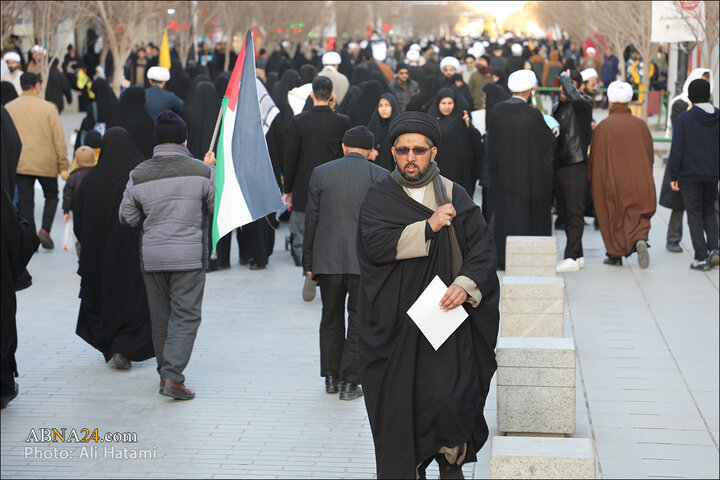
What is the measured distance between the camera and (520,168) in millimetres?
10789

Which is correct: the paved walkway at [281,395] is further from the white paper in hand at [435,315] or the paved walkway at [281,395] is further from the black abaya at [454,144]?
the white paper in hand at [435,315]

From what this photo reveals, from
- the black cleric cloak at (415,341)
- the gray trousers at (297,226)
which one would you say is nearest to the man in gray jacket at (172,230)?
the black cleric cloak at (415,341)

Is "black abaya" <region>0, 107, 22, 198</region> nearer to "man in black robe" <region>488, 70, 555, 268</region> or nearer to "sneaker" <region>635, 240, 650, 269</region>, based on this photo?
"man in black robe" <region>488, 70, 555, 268</region>

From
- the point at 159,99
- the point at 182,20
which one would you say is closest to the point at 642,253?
the point at 159,99

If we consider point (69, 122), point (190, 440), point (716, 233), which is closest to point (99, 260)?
point (190, 440)

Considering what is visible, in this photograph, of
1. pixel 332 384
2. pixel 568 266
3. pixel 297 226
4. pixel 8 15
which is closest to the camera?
pixel 332 384

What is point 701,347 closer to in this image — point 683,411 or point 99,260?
point 683,411

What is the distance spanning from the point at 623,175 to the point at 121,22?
18.2m

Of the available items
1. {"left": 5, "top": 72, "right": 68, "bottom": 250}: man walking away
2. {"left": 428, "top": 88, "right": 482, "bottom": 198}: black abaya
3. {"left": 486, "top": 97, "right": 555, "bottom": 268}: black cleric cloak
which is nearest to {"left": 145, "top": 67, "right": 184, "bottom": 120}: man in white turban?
{"left": 5, "top": 72, "right": 68, "bottom": 250}: man walking away

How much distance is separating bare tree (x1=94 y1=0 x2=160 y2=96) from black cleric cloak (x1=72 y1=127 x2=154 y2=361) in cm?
1711

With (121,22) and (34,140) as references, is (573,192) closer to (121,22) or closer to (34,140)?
(34,140)

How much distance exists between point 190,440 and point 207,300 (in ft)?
12.5

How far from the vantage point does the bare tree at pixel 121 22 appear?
977 inches

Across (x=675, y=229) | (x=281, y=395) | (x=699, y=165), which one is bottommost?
(x=281, y=395)
